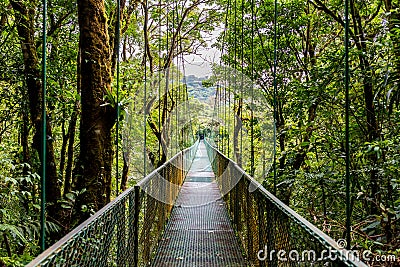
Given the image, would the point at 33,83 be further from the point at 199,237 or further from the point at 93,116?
the point at 199,237

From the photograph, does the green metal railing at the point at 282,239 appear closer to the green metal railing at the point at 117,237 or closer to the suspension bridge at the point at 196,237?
the suspension bridge at the point at 196,237

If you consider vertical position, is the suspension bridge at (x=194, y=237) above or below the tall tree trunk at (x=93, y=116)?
below

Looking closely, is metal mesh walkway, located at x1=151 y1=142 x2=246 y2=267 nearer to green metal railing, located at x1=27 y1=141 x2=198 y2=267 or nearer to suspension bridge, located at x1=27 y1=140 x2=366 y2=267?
suspension bridge, located at x1=27 y1=140 x2=366 y2=267

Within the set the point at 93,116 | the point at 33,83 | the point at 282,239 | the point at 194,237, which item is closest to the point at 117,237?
the point at 282,239

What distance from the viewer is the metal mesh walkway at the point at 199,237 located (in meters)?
3.19

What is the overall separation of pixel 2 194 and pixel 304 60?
13.3 feet

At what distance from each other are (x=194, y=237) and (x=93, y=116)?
5.20 feet

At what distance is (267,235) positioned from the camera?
82.0 inches

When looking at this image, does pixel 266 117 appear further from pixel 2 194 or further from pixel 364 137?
pixel 2 194

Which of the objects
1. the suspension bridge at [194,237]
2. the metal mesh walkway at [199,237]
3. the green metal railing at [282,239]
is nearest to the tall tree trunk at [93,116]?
the suspension bridge at [194,237]

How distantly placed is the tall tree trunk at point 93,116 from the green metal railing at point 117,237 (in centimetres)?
38

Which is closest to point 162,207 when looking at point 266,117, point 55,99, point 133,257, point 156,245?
point 156,245

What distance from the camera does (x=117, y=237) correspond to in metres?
1.92

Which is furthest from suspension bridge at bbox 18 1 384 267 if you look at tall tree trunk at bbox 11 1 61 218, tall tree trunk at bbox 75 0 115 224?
tall tree trunk at bbox 11 1 61 218
